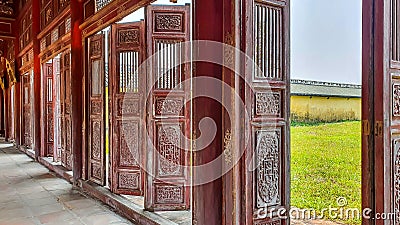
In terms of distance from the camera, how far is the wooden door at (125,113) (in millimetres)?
4273

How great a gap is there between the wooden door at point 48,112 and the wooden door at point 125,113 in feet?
12.4

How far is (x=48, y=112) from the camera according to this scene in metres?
7.71

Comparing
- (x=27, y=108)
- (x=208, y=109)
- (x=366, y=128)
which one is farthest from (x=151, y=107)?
(x=27, y=108)

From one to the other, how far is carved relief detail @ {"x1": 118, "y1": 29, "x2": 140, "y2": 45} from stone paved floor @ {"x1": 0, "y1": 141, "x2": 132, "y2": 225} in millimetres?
1884

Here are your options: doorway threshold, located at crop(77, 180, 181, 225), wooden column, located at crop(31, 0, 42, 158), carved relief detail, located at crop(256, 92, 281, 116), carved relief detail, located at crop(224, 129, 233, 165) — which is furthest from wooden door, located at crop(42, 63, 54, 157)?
carved relief detail, located at crop(256, 92, 281, 116)

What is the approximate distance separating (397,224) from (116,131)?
3303mm

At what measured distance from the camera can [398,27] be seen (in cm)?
179

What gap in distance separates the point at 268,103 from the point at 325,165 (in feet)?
13.5

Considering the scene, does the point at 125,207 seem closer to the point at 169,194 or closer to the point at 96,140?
the point at 169,194

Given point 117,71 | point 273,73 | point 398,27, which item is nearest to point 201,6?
point 273,73

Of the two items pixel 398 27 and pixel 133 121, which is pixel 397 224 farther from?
pixel 133 121

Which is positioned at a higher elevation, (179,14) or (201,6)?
(179,14)

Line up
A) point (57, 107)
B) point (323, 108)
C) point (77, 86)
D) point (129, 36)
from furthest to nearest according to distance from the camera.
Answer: point (57, 107) < point (323, 108) < point (77, 86) < point (129, 36)

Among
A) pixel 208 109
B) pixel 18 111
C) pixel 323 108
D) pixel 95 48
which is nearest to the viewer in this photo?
pixel 208 109
